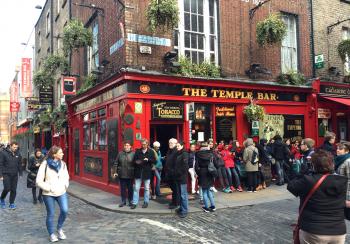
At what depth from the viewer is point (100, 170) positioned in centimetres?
1315

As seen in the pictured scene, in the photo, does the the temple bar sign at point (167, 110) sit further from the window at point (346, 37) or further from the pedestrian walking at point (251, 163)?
the window at point (346, 37)

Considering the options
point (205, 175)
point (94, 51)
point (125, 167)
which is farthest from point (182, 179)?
point (94, 51)

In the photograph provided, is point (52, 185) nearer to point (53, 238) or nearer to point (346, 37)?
point (53, 238)

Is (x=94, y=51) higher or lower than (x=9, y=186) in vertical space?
higher

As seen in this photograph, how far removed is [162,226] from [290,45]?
10326 mm

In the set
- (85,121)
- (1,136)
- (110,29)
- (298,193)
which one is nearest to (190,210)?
(298,193)

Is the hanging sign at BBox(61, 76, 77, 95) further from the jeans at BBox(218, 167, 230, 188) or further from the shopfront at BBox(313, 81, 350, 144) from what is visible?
the shopfront at BBox(313, 81, 350, 144)

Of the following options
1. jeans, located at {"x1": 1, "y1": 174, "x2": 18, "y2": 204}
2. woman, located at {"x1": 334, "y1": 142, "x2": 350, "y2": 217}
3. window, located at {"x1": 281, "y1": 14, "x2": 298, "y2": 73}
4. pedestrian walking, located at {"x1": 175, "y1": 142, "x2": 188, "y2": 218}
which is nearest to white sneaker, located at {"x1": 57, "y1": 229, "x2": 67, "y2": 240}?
pedestrian walking, located at {"x1": 175, "y1": 142, "x2": 188, "y2": 218}

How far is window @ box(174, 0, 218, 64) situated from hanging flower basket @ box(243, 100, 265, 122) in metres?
2.01

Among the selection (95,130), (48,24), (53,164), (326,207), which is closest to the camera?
(326,207)

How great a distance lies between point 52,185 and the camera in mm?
6125

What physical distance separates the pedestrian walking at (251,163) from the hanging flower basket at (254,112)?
1523mm

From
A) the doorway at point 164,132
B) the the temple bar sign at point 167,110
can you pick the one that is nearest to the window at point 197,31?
the the temple bar sign at point 167,110

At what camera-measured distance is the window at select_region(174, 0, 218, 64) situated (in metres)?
12.1
